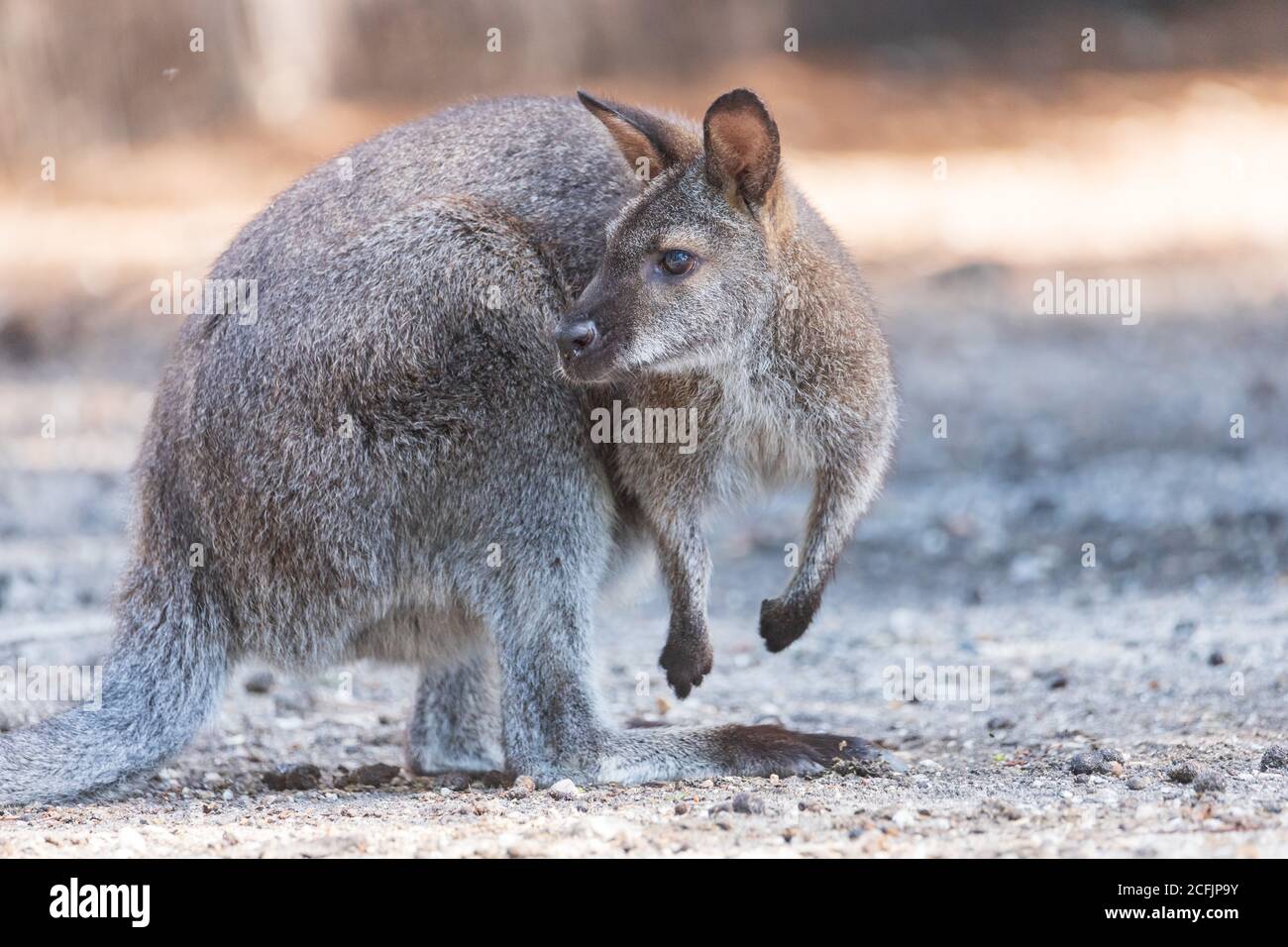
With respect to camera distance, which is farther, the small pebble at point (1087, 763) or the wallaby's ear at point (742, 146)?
the wallaby's ear at point (742, 146)

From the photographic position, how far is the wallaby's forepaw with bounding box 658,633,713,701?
529 centimetres

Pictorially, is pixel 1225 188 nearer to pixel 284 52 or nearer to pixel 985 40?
pixel 985 40

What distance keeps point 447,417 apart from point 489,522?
321 millimetres

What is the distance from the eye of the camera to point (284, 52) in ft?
52.2

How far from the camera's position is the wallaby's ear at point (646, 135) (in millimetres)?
5164

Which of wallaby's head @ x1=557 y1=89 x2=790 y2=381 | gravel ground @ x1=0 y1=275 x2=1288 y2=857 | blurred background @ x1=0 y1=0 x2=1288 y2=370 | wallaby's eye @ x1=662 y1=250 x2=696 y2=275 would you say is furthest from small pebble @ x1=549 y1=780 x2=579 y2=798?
blurred background @ x1=0 y1=0 x2=1288 y2=370

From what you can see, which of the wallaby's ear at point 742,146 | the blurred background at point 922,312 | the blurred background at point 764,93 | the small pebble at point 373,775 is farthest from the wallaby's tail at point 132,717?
the blurred background at point 764,93

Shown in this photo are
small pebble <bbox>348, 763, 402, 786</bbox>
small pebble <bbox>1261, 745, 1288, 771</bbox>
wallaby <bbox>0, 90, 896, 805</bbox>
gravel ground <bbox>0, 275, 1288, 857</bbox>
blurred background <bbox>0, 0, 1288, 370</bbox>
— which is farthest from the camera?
blurred background <bbox>0, 0, 1288, 370</bbox>

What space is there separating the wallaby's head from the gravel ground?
2.61ft

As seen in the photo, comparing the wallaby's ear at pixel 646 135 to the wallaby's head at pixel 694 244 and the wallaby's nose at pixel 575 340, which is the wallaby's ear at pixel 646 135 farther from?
the wallaby's nose at pixel 575 340

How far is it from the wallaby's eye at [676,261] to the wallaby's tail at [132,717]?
1.72 metres

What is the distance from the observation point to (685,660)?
208 inches

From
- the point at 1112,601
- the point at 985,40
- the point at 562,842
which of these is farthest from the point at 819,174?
the point at 562,842

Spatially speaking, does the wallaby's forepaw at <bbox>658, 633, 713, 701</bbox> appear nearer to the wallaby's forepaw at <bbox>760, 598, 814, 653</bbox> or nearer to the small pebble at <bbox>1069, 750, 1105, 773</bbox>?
the wallaby's forepaw at <bbox>760, 598, 814, 653</bbox>
